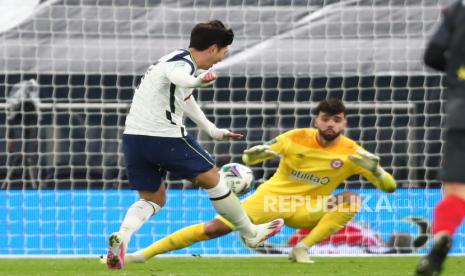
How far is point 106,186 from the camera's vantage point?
35.3ft

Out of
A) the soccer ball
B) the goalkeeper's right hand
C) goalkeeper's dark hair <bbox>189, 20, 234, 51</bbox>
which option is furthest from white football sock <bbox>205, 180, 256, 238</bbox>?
goalkeeper's dark hair <bbox>189, 20, 234, 51</bbox>

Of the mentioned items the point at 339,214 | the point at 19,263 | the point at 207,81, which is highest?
the point at 207,81

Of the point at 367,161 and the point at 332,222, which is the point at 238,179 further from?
the point at 367,161

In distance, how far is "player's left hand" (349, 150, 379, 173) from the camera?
25.9ft

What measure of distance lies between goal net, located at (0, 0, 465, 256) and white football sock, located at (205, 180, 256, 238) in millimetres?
3036

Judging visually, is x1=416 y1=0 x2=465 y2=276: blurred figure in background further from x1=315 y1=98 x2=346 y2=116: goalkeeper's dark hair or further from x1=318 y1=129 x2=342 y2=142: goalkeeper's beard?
x1=318 y1=129 x2=342 y2=142: goalkeeper's beard

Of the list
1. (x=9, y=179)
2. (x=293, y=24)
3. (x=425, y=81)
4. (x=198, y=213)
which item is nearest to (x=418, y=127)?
(x=425, y=81)

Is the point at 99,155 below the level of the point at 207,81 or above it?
below

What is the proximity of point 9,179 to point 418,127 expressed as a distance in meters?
3.99

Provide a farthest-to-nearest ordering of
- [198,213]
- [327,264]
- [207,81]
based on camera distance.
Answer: [198,213] < [327,264] < [207,81]

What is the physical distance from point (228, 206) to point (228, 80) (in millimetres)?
3815

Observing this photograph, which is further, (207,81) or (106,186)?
(106,186)

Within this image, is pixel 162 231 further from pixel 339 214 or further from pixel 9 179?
pixel 339 214

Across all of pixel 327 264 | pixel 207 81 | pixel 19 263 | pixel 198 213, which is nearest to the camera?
pixel 207 81
